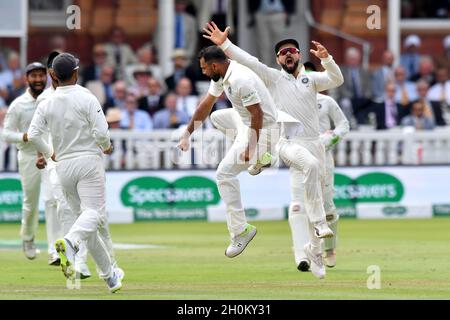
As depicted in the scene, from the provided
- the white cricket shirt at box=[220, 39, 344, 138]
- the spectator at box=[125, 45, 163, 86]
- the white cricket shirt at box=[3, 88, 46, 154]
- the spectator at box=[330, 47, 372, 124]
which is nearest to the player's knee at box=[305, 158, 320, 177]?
the white cricket shirt at box=[220, 39, 344, 138]

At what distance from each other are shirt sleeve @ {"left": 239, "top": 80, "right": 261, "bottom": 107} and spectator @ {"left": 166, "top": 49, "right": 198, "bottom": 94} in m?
11.6

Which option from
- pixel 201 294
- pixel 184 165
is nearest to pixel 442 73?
pixel 184 165

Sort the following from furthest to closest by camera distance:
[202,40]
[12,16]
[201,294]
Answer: [202,40] → [12,16] → [201,294]

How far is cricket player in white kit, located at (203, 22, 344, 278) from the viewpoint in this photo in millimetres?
14453

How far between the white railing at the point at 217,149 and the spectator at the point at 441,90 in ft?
4.14

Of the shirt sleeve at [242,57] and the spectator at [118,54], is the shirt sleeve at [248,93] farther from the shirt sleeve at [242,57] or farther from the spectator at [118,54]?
the spectator at [118,54]

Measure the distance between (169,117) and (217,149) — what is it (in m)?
1.05

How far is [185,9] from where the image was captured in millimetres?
29000

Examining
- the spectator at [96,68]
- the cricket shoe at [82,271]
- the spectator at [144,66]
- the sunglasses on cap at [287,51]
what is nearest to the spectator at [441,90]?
the spectator at [144,66]

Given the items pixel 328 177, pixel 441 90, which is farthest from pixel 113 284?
pixel 441 90

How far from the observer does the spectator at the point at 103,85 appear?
25.4 metres

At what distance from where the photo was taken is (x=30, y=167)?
17.1 m
